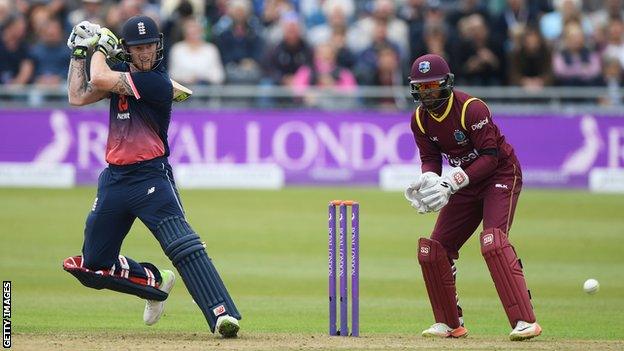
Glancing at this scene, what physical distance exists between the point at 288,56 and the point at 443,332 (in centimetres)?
1216

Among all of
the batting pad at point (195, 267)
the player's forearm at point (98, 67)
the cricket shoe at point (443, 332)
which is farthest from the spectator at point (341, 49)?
the batting pad at point (195, 267)

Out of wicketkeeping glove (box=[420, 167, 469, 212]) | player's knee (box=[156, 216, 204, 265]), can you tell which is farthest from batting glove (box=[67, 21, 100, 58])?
wicketkeeping glove (box=[420, 167, 469, 212])

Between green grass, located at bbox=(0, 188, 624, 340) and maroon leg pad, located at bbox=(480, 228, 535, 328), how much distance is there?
104cm

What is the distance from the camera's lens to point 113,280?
9.04 metres

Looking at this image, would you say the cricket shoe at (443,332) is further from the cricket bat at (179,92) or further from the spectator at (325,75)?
the spectator at (325,75)

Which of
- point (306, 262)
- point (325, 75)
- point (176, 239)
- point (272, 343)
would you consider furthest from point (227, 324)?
point (325, 75)

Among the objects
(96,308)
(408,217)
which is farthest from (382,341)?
(408,217)

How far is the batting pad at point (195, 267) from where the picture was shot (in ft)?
28.7

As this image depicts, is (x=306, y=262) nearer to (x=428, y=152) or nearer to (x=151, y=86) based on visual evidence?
(x=428, y=152)

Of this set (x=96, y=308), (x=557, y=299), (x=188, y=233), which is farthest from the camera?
(x=557, y=299)

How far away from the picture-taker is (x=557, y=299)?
11.9 meters

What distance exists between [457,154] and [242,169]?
1099cm

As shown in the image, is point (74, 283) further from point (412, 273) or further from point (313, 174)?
point (313, 174)

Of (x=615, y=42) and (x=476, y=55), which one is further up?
(x=615, y=42)
